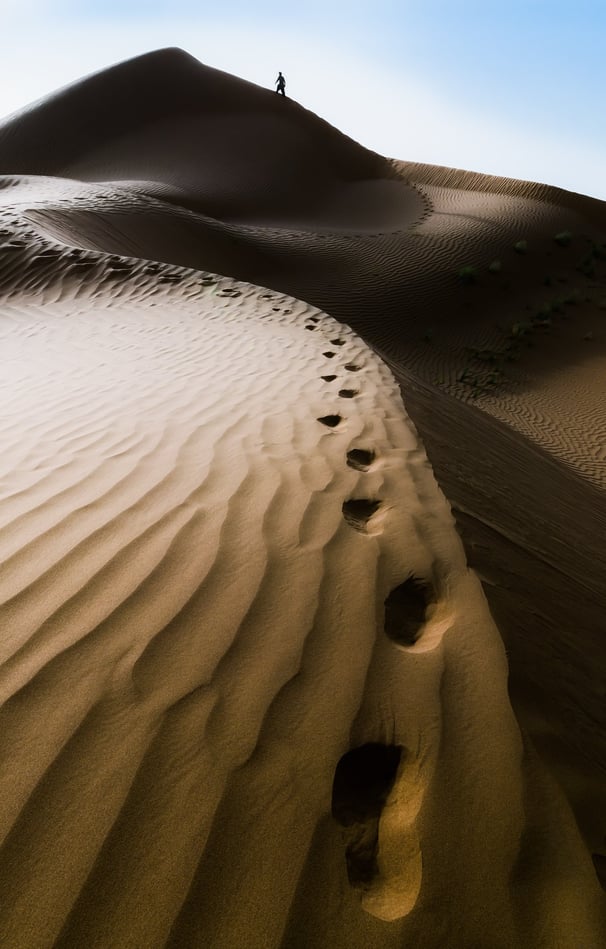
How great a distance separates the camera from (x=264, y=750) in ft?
3.51

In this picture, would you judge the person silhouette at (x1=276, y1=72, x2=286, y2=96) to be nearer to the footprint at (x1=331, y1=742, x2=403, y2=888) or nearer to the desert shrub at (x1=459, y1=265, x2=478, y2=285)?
the desert shrub at (x1=459, y1=265, x2=478, y2=285)

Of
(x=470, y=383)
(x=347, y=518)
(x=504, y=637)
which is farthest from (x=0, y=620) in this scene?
(x=470, y=383)

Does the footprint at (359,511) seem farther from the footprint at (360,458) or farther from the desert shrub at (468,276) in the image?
the desert shrub at (468,276)

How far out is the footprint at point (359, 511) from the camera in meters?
1.88

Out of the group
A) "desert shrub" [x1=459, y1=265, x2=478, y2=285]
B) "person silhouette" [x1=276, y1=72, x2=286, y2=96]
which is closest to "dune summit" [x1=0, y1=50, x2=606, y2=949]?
"desert shrub" [x1=459, y1=265, x2=478, y2=285]

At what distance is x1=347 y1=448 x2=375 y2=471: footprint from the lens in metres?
2.34

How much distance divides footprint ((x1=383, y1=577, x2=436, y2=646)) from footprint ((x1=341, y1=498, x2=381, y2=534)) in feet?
1.02

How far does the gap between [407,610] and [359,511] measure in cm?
54

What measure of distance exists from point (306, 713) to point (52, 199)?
13.6 metres

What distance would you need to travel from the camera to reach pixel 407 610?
1.51 m

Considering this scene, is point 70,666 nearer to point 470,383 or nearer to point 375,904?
point 375,904

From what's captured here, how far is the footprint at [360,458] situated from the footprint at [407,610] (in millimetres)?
817

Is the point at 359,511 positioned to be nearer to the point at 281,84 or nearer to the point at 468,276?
the point at 468,276

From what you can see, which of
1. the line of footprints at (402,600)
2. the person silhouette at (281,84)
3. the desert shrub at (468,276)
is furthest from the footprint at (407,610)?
the person silhouette at (281,84)
